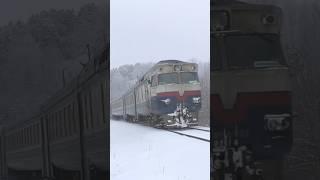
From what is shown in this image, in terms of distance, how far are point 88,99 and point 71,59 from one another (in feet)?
0.76

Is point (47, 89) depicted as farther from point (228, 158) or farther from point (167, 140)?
point (228, 158)

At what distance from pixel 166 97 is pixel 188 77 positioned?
0.16m

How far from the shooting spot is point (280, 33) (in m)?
3.49

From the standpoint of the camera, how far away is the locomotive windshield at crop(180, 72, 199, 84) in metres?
3.39

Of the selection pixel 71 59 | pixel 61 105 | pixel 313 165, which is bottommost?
pixel 313 165

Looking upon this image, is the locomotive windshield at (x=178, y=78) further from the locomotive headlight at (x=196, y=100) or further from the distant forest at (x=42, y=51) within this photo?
the distant forest at (x=42, y=51)

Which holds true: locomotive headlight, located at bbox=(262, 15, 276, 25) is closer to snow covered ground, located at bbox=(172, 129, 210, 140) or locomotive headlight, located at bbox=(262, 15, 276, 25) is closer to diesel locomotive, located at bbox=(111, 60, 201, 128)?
diesel locomotive, located at bbox=(111, 60, 201, 128)

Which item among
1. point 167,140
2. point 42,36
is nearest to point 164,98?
point 167,140

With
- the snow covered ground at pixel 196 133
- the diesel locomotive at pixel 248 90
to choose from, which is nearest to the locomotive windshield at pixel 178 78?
the diesel locomotive at pixel 248 90

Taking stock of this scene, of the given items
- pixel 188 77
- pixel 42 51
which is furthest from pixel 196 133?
pixel 42 51

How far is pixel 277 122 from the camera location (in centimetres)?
351

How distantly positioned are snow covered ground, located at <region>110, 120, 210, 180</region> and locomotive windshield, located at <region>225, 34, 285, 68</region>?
492 mm

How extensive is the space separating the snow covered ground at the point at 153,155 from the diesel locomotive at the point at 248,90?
126mm

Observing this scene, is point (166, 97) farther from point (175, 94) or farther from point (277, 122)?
point (277, 122)
